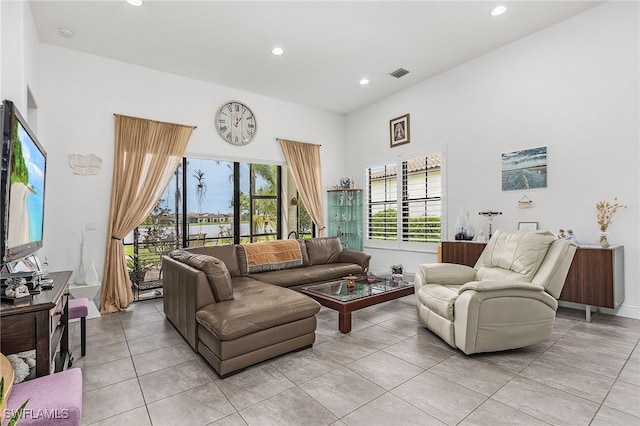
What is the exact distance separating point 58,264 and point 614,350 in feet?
19.3

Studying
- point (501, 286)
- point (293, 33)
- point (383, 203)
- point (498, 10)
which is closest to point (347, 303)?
point (501, 286)

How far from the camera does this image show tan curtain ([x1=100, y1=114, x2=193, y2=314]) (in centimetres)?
413

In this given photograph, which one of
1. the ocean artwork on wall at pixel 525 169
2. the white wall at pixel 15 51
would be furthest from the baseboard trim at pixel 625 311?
the white wall at pixel 15 51

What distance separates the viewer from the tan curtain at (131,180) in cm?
413

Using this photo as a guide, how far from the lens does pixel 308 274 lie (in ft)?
13.8

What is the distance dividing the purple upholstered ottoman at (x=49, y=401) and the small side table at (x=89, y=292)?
282 centimetres

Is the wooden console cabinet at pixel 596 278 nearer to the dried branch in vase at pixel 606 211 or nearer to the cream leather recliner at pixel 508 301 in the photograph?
the dried branch in vase at pixel 606 211

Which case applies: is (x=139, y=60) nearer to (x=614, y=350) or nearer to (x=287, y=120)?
(x=287, y=120)

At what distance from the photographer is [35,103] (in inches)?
140

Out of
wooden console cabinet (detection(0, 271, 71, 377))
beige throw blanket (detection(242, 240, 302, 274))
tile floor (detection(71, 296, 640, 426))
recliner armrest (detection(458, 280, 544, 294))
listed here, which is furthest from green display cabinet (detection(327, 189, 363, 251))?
wooden console cabinet (detection(0, 271, 71, 377))

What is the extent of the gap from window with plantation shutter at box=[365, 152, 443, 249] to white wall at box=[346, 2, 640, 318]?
253mm

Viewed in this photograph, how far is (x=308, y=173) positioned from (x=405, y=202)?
1.94 metres

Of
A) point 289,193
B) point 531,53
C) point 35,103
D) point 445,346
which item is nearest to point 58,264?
point 35,103

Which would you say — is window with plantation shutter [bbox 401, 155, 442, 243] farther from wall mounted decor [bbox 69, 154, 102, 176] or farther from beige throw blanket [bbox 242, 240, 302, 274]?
wall mounted decor [bbox 69, 154, 102, 176]
